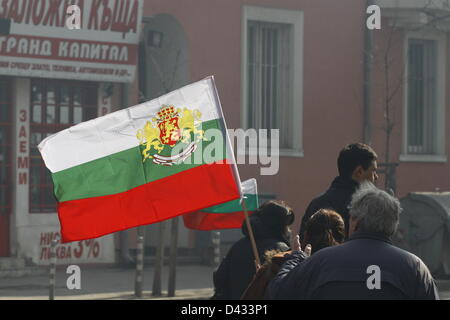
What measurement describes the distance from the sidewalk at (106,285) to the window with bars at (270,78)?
3602 mm

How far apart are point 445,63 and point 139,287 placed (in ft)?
37.0

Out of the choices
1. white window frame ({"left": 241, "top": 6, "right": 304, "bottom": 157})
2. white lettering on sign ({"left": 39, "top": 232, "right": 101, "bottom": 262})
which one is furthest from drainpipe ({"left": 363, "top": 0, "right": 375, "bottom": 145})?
white lettering on sign ({"left": 39, "top": 232, "right": 101, "bottom": 262})

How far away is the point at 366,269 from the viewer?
501 cm

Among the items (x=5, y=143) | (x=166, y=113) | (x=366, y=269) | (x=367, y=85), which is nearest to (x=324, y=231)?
(x=366, y=269)

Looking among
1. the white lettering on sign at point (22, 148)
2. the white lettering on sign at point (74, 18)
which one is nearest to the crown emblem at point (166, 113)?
the white lettering on sign at point (22, 148)

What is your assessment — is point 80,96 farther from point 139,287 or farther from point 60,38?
point 139,287

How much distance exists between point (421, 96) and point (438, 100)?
0.40 meters

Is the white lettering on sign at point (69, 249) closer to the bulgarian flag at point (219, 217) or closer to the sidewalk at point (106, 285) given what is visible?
the sidewalk at point (106, 285)

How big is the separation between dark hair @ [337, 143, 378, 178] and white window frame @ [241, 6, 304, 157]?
15.0m

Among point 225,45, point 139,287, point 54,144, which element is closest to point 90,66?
point 225,45

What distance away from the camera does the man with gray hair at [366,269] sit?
4988mm

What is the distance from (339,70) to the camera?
23.8 metres

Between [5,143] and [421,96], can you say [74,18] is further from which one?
[421,96]

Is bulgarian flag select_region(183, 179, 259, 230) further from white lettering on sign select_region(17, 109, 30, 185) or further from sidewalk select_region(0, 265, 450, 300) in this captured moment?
white lettering on sign select_region(17, 109, 30, 185)
